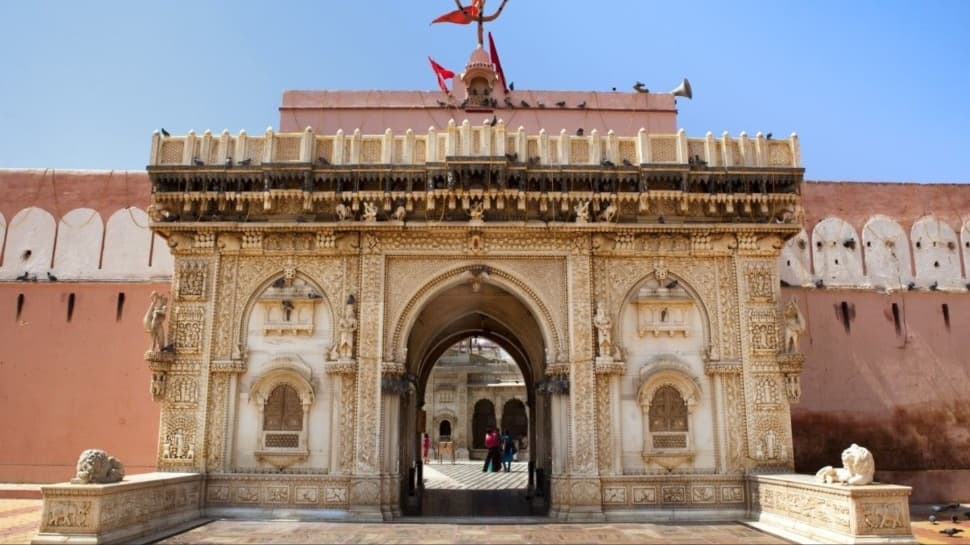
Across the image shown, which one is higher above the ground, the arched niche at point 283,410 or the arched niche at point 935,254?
the arched niche at point 935,254

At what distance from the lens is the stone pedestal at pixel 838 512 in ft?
26.1

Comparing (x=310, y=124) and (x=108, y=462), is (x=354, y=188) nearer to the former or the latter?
(x=310, y=124)

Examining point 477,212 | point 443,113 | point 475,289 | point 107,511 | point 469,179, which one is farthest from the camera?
point 443,113

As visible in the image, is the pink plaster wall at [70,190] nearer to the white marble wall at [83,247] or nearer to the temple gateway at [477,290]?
the white marble wall at [83,247]

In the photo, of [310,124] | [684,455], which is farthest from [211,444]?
[684,455]

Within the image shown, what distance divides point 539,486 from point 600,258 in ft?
16.3

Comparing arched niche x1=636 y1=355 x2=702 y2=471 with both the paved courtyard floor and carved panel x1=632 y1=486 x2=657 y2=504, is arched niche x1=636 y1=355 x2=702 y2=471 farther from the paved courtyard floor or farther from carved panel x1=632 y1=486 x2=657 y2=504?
the paved courtyard floor

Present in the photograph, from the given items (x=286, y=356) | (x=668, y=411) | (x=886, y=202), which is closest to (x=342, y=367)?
(x=286, y=356)

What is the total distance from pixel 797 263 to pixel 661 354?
14.0 ft


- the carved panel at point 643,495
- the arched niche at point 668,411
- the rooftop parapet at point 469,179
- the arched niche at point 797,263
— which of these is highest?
the rooftop parapet at point 469,179

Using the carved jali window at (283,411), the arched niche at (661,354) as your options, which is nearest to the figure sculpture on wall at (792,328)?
the arched niche at (661,354)

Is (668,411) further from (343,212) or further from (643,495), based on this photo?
(343,212)

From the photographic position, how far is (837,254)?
13781 mm

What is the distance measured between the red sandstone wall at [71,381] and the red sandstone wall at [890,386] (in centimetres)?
1157
